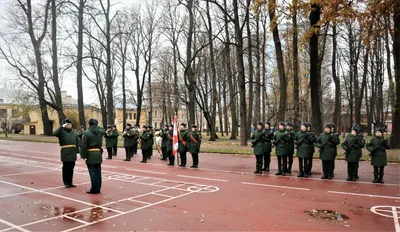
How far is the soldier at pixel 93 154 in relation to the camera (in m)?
9.34

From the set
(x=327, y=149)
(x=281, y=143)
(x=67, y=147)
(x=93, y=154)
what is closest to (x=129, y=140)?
(x=67, y=147)

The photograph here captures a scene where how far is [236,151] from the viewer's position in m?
20.7

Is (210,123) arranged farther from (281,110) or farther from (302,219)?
(302,219)

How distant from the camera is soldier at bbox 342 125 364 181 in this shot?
36.9 ft

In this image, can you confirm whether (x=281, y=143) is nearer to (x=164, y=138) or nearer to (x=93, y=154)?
(x=93, y=154)

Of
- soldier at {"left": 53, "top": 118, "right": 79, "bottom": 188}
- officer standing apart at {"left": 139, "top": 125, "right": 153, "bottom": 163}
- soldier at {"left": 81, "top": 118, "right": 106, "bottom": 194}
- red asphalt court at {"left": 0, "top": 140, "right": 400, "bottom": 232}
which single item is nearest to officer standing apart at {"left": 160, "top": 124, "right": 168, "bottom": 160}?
officer standing apart at {"left": 139, "top": 125, "right": 153, "bottom": 163}

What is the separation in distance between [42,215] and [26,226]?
0.72 meters

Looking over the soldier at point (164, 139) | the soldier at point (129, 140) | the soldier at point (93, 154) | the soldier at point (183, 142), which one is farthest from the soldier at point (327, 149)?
A: the soldier at point (129, 140)

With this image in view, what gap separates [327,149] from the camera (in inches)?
459

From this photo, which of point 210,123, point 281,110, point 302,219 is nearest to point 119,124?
point 210,123

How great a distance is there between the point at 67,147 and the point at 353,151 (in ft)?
30.4

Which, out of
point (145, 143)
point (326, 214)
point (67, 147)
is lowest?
point (326, 214)

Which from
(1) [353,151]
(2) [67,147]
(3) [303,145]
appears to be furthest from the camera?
(3) [303,145]

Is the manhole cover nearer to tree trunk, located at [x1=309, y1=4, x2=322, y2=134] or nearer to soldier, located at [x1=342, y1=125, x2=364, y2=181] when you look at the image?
soldier, located at [x1=342, y1=125, x2=364, y2=181]
